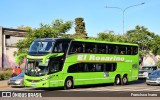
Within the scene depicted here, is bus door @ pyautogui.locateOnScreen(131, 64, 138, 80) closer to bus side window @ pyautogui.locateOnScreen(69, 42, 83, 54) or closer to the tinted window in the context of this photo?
the tinted window

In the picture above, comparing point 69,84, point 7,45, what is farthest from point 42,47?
point 7,45

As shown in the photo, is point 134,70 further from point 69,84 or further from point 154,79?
point 69,84

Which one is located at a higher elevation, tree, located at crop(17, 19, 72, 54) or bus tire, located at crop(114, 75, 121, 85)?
tree, located at crop(17, 19, 72, 54)

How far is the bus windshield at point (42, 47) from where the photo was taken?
25953 mm

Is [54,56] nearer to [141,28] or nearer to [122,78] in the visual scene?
[122,78]

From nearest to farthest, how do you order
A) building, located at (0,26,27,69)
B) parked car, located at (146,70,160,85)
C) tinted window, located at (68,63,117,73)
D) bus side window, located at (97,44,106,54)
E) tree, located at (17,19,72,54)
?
tinted window, located at (68,63,117,73) → bus side window, located at (97,44,106,54) → parked car, located at (146,70,160,85) → tree, located at (17,19,72,54) → building, located at (0,26,27,69)

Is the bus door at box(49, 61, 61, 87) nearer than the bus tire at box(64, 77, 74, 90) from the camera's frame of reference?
Yes

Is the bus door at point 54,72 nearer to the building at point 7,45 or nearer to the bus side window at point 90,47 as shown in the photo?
the bus side window at point 90,47

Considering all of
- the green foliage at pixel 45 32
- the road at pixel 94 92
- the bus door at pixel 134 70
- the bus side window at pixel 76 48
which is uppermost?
the green foliage at pixel 45 32

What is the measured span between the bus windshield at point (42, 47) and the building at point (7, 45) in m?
27.6

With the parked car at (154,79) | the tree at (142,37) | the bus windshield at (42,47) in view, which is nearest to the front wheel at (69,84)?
the bus windshield at (42,47)

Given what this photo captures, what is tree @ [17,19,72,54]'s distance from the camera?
43494 mm

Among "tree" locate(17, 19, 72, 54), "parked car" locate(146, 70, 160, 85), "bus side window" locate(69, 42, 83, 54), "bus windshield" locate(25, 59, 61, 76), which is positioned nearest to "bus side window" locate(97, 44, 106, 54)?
"bus side window" locate(69, 42, 83, 54)

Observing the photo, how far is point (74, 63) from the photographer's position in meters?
27.6
